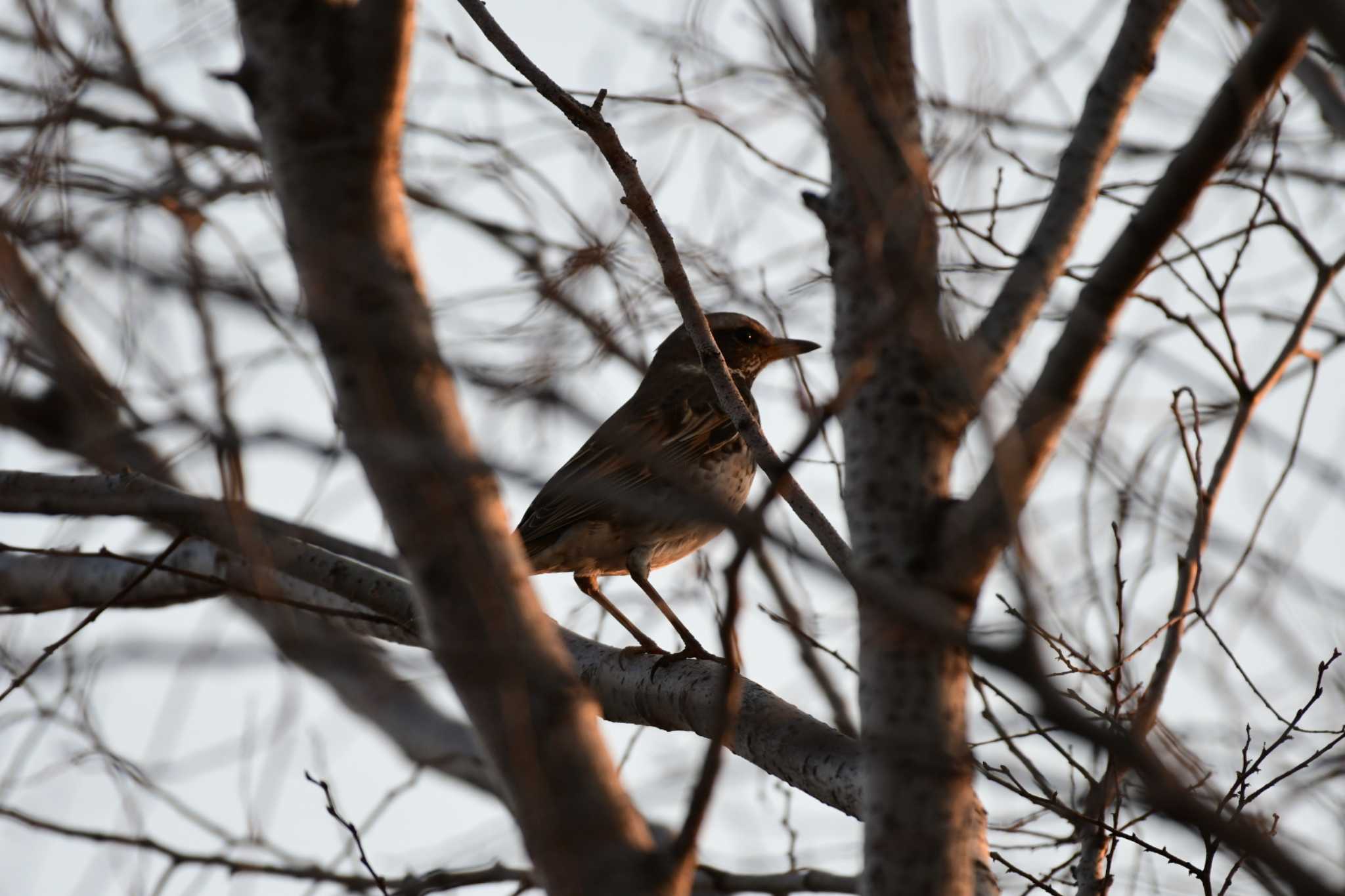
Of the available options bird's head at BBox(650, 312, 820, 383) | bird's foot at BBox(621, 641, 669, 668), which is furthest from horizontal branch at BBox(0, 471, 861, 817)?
bird's head at BBox(650, 312, 820, 383)

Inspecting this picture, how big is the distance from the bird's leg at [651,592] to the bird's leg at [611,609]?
18 cm

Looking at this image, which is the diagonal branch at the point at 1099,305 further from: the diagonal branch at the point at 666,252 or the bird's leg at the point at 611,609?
the bird's leg at the point at 611,609

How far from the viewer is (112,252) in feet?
11.1

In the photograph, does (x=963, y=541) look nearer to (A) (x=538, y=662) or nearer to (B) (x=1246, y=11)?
(A) (x=538, y=662)

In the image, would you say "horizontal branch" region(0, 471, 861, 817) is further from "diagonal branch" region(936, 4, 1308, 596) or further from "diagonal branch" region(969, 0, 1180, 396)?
"diagonal branch" region(969, 0, 1180, 396)

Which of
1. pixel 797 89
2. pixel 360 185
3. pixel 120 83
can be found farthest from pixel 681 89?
pixel 360 185

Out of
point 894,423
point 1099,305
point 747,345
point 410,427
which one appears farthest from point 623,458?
point 410,427

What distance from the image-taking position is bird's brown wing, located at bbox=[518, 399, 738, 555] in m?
6.61

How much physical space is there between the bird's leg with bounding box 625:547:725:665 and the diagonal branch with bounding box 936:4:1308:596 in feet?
9.75

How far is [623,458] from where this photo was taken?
6.54m

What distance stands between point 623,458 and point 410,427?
402 cm

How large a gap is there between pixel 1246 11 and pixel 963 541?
3.97 m

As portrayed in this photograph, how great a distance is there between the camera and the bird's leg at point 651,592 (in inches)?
246

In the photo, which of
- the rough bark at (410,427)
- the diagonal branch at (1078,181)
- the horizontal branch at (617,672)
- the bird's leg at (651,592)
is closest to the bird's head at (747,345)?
the bird's leg at (651,592)
